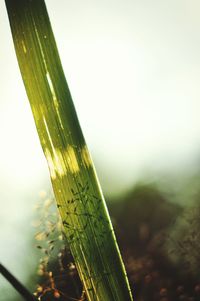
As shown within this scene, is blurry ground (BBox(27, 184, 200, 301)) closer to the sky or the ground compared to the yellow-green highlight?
closer to the ground

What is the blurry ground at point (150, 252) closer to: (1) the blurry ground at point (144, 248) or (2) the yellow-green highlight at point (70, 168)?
(1) the blurry ground at point (144, 248)

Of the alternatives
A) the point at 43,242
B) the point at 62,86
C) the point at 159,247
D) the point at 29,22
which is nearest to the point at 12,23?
the point at 29,22

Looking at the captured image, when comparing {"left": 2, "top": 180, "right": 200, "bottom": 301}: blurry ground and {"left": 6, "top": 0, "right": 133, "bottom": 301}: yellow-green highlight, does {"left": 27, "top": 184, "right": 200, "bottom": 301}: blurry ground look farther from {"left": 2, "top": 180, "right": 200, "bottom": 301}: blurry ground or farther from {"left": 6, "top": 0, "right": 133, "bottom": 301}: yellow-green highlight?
{"left": 6, "top": 0, "right": 133, "bottom": 301}: yellow-green highlight

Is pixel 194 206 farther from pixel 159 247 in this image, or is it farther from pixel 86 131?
pixel 86 131

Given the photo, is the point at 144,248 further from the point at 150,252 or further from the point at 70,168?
the point at 70,168

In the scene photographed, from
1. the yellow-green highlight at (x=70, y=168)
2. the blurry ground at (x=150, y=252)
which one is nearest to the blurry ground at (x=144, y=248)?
the blurry ground at (x=150, y=252)

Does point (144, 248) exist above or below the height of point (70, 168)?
below

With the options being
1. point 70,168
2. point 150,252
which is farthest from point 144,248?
point 70,168

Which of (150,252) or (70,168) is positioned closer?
(70,168)

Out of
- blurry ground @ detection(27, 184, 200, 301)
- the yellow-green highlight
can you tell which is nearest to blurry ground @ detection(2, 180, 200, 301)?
blurry ground @ detection(27, 184, 200, 301)
